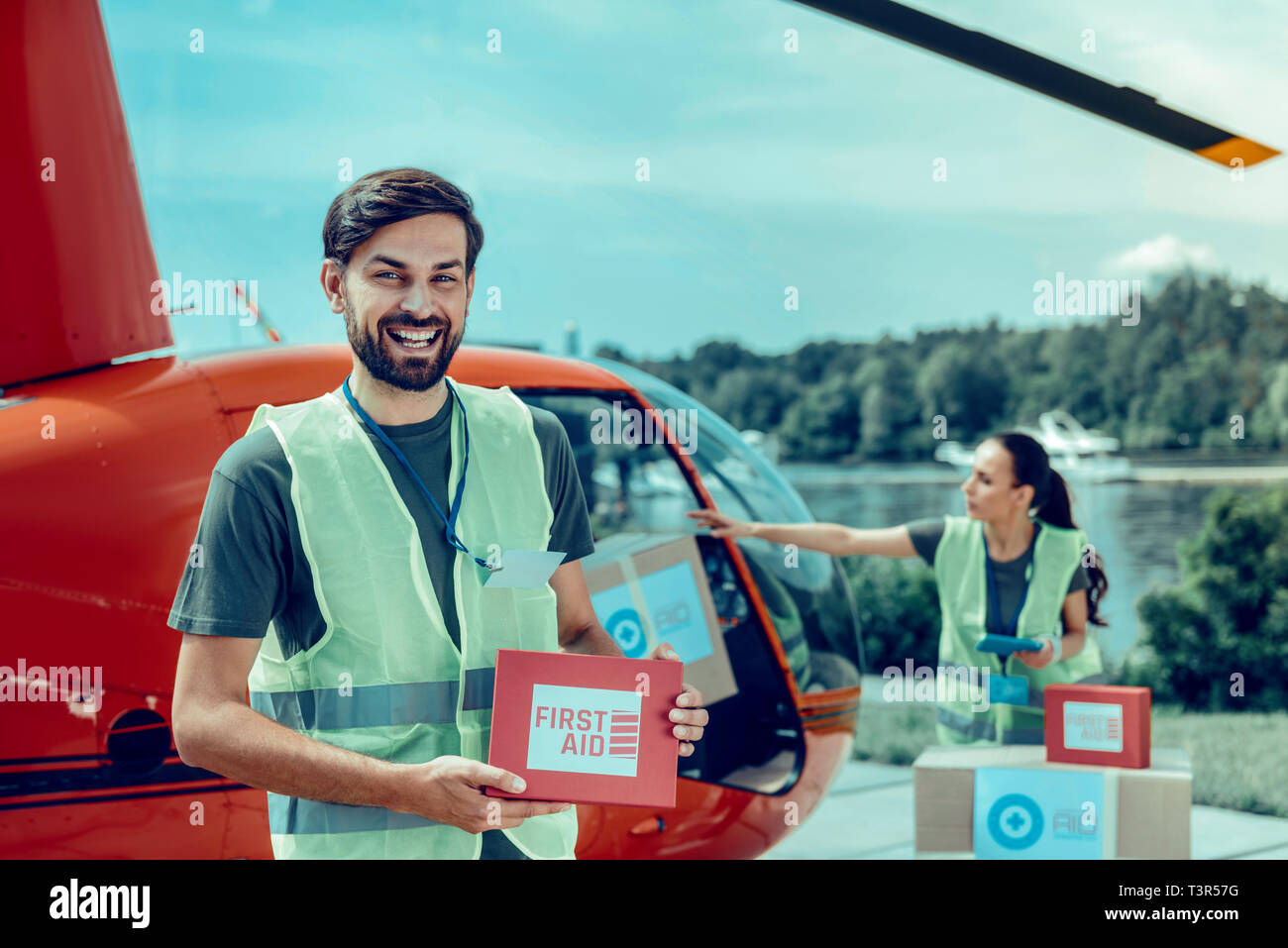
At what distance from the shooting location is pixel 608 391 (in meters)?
3.60

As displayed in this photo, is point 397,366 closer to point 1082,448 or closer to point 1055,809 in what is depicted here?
point 1055,809

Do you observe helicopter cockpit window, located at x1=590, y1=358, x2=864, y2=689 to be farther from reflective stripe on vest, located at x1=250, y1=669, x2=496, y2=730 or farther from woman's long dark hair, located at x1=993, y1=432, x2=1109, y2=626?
reflective stripe on vest, located at x1=250, y1=669, x2=496, y2=730

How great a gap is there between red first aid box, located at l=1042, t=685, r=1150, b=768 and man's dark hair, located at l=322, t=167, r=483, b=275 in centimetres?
223

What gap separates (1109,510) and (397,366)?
878 cm

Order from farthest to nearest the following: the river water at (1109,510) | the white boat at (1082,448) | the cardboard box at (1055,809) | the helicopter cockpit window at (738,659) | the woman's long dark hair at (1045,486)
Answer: the white boat at (1082,448) → the river water at (1109,510) → the woman's long dark hair at (1045,486) → the helicopter cockpit window at (738,659) → the cardboard box at (1055,809)

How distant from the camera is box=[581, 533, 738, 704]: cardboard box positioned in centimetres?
347

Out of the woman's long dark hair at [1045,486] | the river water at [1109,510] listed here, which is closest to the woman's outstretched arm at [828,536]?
the woman's long dark hair at [1045,486]

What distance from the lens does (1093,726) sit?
322cm

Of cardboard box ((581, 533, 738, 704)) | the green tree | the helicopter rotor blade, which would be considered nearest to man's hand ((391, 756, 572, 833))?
the helicopter rotor blade

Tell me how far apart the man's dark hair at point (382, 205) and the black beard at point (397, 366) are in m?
0.13

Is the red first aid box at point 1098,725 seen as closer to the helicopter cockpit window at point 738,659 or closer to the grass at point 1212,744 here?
the helicopter cockpit window at point 738,659

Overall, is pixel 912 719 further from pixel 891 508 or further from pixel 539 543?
pixel 539 543

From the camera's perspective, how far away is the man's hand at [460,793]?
1.57 m

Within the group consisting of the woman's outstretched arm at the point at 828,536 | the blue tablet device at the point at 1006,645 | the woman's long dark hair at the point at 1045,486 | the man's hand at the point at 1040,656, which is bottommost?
the man's hand at the point at 1040,656
